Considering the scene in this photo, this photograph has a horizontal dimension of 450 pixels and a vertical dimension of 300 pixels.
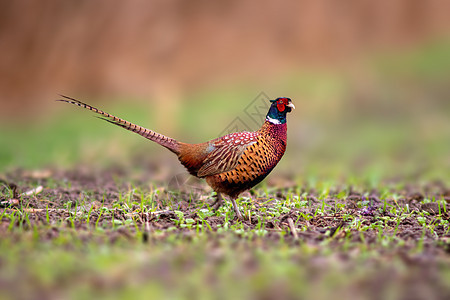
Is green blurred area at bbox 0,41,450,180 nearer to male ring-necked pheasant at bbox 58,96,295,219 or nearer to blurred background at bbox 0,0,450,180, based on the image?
blurred background at bbox 0,0,450,180

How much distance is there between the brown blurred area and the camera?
1465 cm

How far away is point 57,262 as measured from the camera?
3.30 meters

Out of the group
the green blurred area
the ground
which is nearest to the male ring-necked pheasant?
the ground

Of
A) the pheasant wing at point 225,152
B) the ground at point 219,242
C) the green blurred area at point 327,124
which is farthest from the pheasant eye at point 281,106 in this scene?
the green blurred area at point 327,124

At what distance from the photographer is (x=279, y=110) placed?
5.19 m

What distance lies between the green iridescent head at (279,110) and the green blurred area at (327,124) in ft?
10.2

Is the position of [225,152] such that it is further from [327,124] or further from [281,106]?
[327,124]

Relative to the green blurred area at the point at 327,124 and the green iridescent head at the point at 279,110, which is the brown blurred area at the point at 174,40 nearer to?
the green blurred area at the point at 327,124

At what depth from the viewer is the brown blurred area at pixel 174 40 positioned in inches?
577

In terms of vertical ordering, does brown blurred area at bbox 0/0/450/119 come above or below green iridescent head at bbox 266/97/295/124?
above

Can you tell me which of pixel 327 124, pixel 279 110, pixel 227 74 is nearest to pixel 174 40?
pixel 227 74

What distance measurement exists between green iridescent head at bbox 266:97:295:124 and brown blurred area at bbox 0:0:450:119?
8410 mm

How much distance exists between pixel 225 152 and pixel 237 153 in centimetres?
14

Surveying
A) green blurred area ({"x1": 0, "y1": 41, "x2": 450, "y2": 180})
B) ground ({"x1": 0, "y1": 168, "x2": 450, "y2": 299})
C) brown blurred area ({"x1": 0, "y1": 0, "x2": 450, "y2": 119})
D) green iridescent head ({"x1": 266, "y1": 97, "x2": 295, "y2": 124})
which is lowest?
ground ({"x1": 0, "y1": 168, "x2": 450, "y2": 299})
